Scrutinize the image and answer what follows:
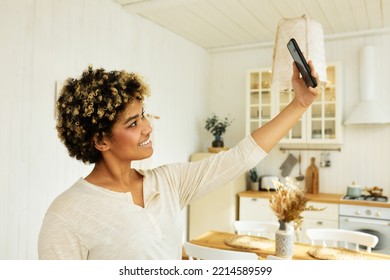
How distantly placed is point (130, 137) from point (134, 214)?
0.67 feet

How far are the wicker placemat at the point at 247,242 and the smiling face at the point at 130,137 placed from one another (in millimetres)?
1352

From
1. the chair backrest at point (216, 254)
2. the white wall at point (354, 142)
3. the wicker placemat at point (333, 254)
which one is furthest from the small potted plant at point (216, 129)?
the chair backrest at point (216, 254)

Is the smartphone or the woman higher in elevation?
the smartphone

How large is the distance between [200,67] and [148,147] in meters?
3.15

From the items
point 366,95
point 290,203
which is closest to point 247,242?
point 290,203

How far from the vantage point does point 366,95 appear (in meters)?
3.43

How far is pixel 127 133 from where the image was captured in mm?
999

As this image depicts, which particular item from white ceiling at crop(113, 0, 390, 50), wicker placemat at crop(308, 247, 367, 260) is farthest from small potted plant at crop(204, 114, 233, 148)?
wicker placemat at crop(308, 247, 367, 260)

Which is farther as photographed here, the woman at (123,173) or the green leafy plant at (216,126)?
the green leafy plant at (216,126)

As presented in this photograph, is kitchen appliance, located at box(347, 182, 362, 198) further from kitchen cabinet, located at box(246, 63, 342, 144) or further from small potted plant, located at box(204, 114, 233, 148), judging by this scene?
small potted plant, located at box(204, 114, 233, 148)

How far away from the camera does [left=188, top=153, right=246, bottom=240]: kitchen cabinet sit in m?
3.50

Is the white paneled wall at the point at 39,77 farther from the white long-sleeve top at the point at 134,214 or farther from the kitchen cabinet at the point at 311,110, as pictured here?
the kitchen cabinet at the point at 311,110

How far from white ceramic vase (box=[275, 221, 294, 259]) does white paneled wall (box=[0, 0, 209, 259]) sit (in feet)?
4.38

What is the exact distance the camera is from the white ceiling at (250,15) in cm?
278
